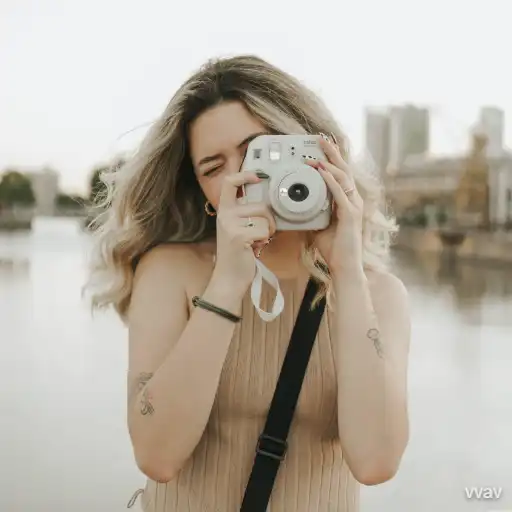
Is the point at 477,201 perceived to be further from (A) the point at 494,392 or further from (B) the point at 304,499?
(B) the point at 304,499

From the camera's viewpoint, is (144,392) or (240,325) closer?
(144,392)

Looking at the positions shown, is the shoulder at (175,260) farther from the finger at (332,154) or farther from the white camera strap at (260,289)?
the finger at (332,154)

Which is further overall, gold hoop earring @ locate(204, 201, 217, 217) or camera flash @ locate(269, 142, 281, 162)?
gold hoop earring @ locate(204, 201, 217, 217)

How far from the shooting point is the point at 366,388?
97cm

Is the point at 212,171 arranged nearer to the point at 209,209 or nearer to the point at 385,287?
the point at 209,209

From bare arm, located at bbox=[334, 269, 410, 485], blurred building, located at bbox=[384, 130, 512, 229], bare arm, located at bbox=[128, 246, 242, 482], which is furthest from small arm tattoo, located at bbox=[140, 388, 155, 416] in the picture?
blurred building, located at bbox=[384, 130, 512, 229]

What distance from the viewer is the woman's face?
108 cm

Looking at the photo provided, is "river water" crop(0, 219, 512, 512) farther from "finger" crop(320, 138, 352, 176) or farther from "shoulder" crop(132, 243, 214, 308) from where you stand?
"finger" crop(320, 138, 352, 176)

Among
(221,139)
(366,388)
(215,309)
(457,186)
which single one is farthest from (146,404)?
(457,186)

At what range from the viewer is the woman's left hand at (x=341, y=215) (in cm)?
102

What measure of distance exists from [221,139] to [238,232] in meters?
0.16

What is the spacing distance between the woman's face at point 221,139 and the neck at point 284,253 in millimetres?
106

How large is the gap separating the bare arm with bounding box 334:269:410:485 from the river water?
1.84 feet

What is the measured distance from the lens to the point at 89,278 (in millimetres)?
1234
